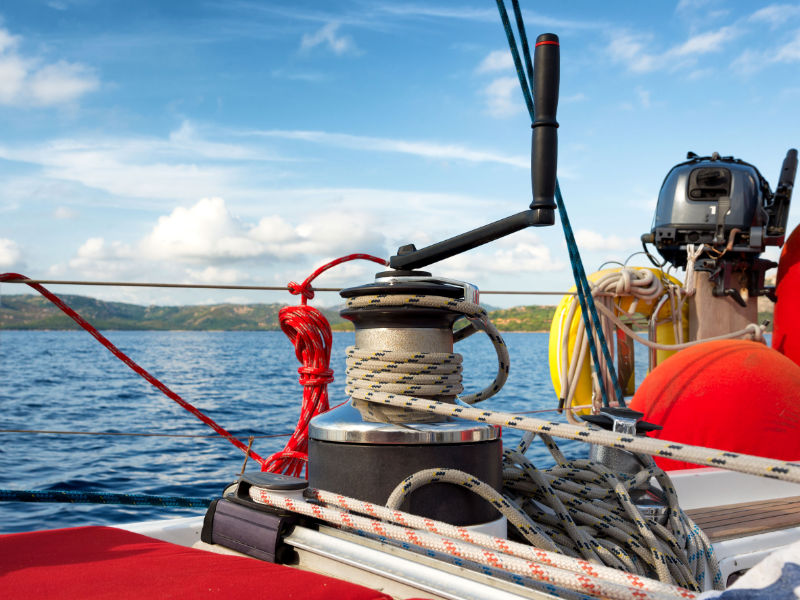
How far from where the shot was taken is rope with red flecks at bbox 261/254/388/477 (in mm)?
2324

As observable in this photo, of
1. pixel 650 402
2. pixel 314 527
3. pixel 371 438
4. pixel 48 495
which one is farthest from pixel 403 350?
pixel 650 402

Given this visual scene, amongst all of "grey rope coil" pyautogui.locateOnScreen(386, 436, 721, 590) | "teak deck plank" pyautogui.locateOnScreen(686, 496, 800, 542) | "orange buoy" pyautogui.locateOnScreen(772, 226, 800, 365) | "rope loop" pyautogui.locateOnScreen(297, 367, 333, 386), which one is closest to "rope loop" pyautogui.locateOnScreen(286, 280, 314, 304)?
A: "rope loop" pyautogui.locateOnScreen(297, 367, 333, 386)

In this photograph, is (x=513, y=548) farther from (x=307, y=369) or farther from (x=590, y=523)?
(x=307, y=369)

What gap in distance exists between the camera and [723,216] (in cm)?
457

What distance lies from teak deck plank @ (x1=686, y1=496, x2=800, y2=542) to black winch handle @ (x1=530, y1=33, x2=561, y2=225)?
3.84ft

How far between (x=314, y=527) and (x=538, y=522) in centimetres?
49

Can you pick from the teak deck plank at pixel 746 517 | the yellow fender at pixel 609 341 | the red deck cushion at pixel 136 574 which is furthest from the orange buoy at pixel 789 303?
the red deck cushion at pixel 136 574

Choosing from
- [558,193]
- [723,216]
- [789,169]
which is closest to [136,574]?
[558,193]

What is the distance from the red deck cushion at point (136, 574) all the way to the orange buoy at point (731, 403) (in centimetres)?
226

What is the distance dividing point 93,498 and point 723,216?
13.6 ft

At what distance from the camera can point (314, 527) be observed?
133 centimetres

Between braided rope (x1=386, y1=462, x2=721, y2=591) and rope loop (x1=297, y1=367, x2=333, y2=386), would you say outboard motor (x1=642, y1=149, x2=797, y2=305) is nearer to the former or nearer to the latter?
rope loop (x1=297, y1=367, x2=333, y2=386)

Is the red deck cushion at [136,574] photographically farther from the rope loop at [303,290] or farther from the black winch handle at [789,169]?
the black winch handle at [789,169]

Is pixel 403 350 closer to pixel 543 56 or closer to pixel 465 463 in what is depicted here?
pixel 465 463
